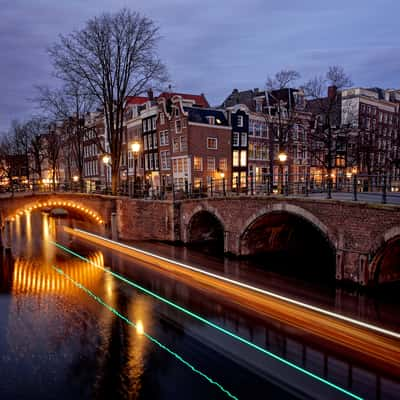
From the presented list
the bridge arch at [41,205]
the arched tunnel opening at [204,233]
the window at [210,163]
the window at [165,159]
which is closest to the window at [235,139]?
the window at [210,163]

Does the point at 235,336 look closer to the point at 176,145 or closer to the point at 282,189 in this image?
the point at 282,189

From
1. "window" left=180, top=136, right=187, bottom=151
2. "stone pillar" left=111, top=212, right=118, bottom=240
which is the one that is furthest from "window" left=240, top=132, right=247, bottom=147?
"stone pillar" left=111, top=212, right=118, bottom=240

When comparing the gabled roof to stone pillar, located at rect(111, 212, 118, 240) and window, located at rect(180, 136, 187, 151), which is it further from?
stone pillar, located at rect(111, 212, 118, 240)

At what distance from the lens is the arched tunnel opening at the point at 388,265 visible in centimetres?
1407

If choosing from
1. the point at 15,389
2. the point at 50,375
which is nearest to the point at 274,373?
the point at 50,375

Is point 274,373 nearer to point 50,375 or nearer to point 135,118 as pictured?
point 50,375

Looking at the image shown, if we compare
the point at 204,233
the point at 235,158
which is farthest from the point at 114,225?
the point at 235,158

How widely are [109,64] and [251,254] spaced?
17.3 meters

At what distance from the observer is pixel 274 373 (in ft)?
30.2

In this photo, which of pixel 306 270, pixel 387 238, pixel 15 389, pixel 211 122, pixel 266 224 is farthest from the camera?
pixel 211 122

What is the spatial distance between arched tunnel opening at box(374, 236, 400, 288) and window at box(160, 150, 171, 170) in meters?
29.6

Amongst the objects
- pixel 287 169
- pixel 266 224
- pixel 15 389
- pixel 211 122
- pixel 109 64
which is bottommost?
pixel 15 389

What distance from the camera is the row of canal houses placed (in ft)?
127

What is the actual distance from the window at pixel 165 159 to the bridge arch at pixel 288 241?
69.7 ft
